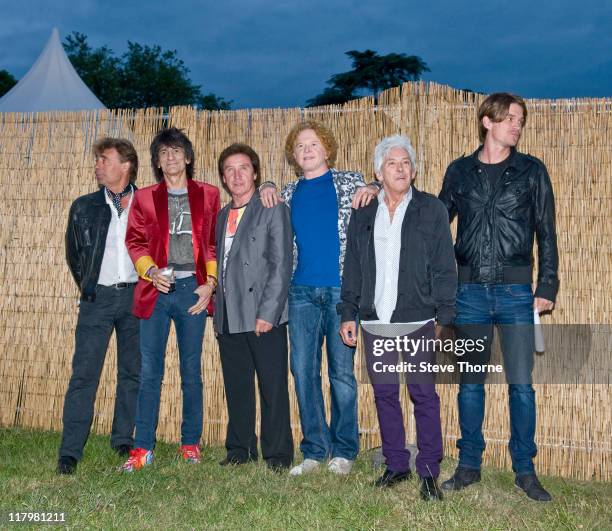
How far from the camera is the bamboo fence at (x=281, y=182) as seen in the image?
4.89m

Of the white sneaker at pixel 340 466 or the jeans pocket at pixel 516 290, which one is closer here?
the jeans pocket at pixel 516 290

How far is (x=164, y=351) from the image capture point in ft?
15.5

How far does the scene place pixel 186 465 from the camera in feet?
15.4

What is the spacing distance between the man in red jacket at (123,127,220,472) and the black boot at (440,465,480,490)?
1537 mm

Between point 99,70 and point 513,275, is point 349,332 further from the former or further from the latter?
point 99,70

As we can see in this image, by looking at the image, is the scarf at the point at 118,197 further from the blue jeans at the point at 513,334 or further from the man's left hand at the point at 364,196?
the blue jeans at the point at 513,334

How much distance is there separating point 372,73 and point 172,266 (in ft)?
103

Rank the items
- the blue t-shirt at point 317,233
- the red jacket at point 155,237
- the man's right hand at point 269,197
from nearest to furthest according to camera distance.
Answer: the blue t-shirt at point 317,233 → the man's right hand at point 269,197 → the red jacket at point 155,237

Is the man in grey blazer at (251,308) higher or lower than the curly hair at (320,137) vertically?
lower

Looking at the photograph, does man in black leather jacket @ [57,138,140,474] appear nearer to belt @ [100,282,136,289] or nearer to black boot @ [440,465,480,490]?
belt @ [100,282,136,289]

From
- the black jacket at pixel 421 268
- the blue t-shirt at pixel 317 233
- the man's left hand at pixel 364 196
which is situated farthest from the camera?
the blue t-shirt at pixel 317 233

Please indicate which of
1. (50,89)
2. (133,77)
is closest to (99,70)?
(133,77)

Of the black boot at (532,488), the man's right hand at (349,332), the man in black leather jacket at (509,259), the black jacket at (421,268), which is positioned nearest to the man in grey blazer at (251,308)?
the man's right hand at (349,332)

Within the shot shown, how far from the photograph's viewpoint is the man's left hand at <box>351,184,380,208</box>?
4.21 meters
